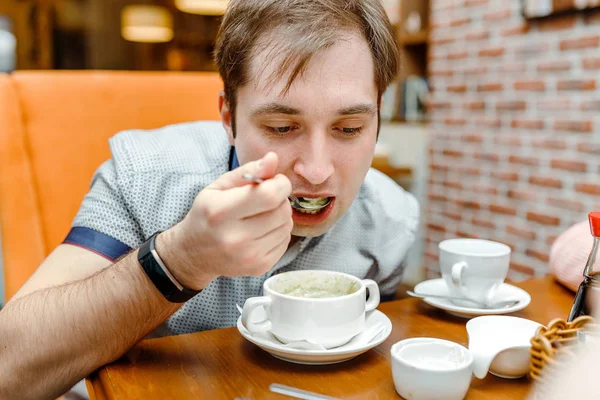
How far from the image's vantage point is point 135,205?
110 centimetres

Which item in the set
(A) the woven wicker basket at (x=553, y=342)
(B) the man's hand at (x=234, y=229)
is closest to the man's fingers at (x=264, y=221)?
(B) the man's hand at (x=234, y=229)

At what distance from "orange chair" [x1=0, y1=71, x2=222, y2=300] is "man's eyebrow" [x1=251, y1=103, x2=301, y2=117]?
2.21 feet

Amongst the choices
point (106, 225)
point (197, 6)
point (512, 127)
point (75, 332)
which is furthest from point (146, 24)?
point (75, 332)

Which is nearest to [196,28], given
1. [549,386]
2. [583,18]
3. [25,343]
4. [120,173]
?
[583,18]

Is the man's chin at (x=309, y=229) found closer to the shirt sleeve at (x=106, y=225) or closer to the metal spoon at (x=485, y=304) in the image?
the metal spoon at (x=485, y=304)

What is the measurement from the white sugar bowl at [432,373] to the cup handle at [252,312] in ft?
0.63

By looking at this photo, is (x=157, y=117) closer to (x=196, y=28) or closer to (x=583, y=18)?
(x=583, y=18)

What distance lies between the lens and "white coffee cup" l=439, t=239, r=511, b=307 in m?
0.96

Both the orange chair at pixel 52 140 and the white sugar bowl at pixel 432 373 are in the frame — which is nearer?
the white sugar bowl at pixel 432 373

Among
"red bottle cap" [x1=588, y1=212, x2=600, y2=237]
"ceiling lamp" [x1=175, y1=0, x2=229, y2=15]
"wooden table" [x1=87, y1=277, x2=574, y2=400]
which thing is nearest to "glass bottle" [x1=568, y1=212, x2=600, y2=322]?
"red bottle cap" [x1=588, y1=212, x2=600, y2=237]

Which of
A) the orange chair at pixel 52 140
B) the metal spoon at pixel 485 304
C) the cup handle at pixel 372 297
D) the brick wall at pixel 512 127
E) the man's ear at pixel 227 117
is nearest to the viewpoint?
the cup handle at pixel 372 297

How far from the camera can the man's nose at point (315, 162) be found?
900 millimetres

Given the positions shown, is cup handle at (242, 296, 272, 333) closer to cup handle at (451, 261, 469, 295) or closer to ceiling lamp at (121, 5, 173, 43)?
cup handle at (451, 261, 469, 295)

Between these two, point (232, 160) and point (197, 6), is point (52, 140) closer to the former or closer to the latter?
point (232, 160)
